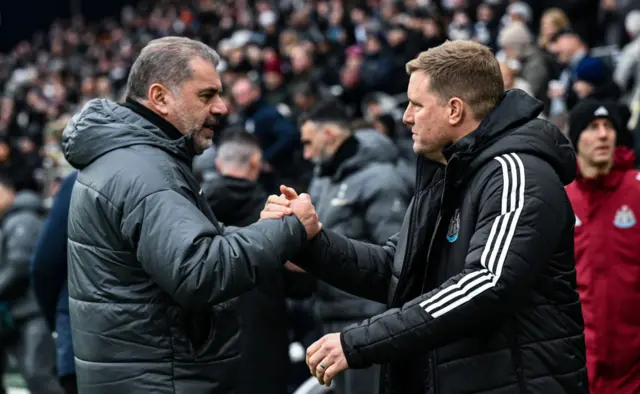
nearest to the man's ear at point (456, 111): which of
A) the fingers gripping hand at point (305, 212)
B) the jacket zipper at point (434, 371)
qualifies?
the fingers gripping hand at point (305, 212)

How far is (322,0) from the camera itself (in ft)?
61.8

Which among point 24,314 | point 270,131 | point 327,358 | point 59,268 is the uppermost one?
point 327,358

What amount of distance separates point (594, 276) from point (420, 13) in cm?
967

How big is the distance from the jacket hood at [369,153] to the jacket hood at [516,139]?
11.9 ft

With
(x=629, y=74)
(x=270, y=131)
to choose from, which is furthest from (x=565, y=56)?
(x=270, y=131)

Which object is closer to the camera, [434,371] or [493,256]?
[493,256]

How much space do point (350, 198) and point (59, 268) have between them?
2.21 meters

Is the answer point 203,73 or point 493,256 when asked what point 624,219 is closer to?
point 493,256

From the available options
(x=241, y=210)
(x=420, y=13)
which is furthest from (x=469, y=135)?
(x=420, y=13)

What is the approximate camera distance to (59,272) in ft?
18.1

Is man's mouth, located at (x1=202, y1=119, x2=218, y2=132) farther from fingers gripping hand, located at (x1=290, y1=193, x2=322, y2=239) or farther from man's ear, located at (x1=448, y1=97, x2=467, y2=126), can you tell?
man's ear, located at (x1=448, y1=97, x2=467, y2=126)

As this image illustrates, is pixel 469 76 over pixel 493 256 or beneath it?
over

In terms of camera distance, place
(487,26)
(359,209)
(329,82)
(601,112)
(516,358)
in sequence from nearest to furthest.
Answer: (516,358) < (601,112) < (359,209) < (487,26) < (329,82)

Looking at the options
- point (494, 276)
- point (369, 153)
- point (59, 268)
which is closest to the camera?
point (494, 276)
